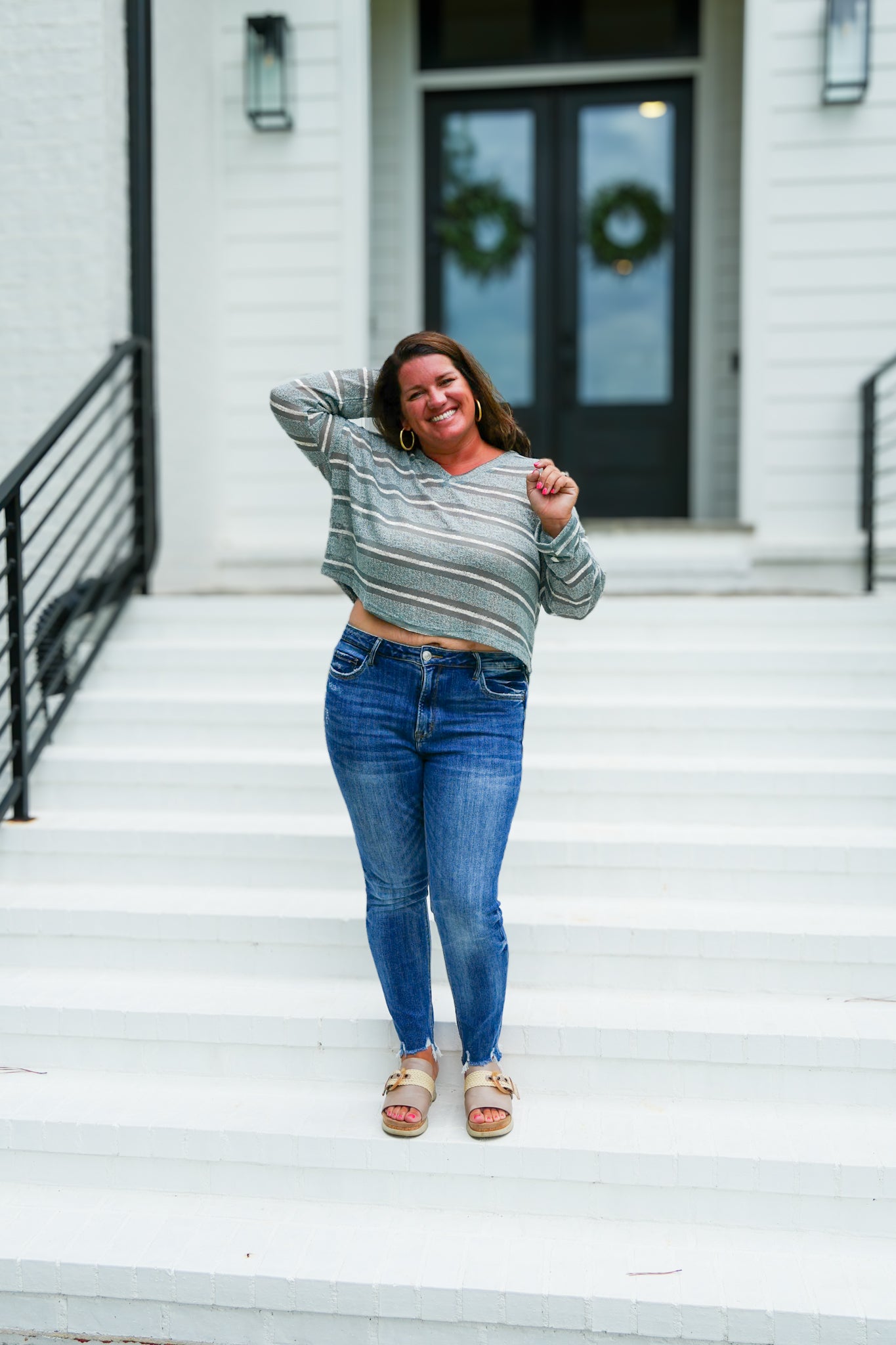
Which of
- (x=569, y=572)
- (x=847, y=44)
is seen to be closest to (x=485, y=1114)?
(x=569, y=572)

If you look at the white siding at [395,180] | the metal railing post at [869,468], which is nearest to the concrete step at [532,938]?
the metal railing post at [869,468]

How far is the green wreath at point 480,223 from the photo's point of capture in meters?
5.49

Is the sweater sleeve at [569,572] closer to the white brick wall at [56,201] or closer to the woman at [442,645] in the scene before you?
the woman at [442,645]

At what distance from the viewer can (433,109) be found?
216 inches

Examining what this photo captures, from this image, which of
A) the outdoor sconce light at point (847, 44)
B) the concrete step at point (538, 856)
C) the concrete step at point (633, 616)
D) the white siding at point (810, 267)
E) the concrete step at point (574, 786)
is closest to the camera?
the concrete step at point (538, 856)

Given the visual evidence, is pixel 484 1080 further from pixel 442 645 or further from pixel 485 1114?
pixel 442 645

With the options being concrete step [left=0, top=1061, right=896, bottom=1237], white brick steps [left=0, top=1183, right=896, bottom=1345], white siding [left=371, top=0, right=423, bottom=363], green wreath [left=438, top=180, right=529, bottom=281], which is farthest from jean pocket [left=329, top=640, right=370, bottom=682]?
green wreath [left=438, top=180, right=529, bottom=281]

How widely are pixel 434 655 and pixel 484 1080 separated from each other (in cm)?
79

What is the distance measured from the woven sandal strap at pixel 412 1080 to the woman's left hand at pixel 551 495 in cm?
103

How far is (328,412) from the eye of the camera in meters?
A: 2.07

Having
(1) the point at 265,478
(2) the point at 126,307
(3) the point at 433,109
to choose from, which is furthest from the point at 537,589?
(3) the point at 433,109

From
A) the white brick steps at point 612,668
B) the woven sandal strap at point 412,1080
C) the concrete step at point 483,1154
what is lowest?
the concrete step at point 483,1154

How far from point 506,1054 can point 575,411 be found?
3.98 metres

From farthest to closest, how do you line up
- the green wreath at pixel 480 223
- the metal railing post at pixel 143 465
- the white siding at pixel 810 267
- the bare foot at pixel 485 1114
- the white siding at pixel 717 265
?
the green wreath at pixel 480 223, the white siding at pixel 717 265, the white siding at pixel 810 267, the metal railing post at pixel 143 465, the bare foot at pixel 485 1114
